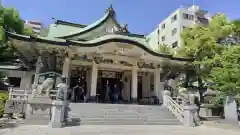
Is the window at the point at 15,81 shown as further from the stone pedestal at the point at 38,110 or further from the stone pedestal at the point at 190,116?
the stone pedestal at the point at 190,116

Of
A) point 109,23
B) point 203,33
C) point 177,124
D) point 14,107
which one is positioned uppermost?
point 109,23

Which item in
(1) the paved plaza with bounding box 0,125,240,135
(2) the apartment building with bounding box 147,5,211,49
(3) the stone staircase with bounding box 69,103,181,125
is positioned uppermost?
(2) the apartment building with bounding box 147,5,211,49

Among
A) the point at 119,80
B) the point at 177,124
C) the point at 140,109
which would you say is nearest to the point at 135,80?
the point at 119,80

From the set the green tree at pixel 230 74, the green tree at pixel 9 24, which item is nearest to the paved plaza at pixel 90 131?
the green tree at pixel 230 74

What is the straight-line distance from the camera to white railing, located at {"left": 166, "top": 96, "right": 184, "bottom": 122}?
37.7ft

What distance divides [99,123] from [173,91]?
34.7 ft

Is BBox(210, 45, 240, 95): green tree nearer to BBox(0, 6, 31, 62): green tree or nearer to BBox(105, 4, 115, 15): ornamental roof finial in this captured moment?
BBox(105, 4, 115, 15): ornamental roof finial

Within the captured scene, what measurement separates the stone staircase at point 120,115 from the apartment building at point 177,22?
24.4 m

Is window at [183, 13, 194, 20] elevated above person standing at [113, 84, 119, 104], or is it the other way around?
window at [183, 13, 194, 20]

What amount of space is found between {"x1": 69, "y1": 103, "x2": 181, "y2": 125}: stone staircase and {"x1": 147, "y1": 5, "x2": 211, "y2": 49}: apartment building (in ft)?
79.9

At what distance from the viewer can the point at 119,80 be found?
17.8 metres

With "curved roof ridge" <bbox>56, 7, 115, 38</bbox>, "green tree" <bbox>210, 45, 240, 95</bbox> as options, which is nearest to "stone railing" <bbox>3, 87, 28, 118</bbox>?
"curved roof ridge" <bbox>56, 7, 115, 38</bbox>

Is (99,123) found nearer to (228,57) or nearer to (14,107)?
(14,107)

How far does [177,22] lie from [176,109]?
27940 mm
